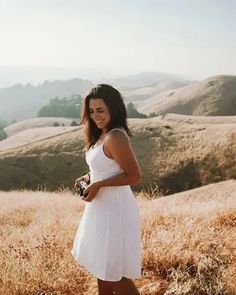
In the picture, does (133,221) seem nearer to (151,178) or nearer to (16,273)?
(16,273)

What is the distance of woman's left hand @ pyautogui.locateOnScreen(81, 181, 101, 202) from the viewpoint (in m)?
4.06

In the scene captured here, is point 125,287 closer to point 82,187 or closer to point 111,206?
point 111,206

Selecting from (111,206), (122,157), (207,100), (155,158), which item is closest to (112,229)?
(111,206)

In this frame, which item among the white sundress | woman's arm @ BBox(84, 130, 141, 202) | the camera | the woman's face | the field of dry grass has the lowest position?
the field of dry grass

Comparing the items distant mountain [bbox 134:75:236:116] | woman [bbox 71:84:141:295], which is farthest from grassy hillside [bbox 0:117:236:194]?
distant mountain [bbox 134:75:236:116]

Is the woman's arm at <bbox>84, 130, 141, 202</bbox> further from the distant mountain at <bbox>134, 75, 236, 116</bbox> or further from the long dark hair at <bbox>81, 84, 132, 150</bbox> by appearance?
A: the distant mountain at <bbox>134, 75, 236, 116</bbox>

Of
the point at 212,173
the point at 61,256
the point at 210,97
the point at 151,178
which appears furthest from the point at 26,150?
the point at 210,97

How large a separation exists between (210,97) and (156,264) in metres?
109

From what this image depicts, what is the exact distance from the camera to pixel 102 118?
416 cm

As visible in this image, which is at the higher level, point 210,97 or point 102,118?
point 102,118

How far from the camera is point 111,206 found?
13.4 feet

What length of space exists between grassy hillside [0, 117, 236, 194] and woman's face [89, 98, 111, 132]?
2854 cm

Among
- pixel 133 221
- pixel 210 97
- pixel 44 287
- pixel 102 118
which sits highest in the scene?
pixel 102 118

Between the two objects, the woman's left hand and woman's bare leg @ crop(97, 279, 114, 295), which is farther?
woman's bare leg @ crop(97, 279, 114, 295)
